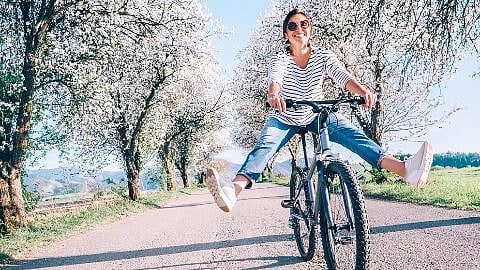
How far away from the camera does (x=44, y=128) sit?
53.5 ft

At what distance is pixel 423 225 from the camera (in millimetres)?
7410

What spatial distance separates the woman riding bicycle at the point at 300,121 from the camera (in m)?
3.94

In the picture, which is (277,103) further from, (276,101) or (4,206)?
(4,206)

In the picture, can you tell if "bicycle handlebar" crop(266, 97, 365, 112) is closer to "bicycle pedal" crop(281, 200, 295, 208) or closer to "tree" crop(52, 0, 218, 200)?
"bicycle pedal" crop(281, 200, 295, 208)

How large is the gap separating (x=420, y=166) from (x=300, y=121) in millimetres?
1188

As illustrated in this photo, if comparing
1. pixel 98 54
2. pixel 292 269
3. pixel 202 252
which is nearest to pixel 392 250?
pixel 292 269

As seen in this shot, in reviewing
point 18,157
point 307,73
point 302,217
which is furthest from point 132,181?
point 307,73

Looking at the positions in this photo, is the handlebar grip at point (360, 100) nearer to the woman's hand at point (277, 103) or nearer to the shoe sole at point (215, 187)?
the woman's hand at point (277, 103)

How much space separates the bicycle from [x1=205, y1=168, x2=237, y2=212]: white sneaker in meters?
0.76

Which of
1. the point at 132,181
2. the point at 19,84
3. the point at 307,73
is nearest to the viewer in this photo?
the point at 307,73

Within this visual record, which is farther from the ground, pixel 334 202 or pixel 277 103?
pixel 277 103

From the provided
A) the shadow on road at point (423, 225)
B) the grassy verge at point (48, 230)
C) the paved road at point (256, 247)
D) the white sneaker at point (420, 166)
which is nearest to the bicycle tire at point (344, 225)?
the white sneaker at point (420, 166)

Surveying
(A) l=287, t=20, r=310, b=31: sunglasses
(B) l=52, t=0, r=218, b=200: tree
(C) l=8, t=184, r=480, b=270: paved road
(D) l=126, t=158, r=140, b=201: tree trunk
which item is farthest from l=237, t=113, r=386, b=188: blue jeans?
(D) l=126, t=158, r=140, b=201: tree trunk

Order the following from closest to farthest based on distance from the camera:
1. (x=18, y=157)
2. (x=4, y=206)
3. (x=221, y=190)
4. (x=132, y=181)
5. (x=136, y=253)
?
(x=221, y=190) < (x=136, y=253) < (x=4, y=206) < (x=18, y=157) < (x=132, y=181)
